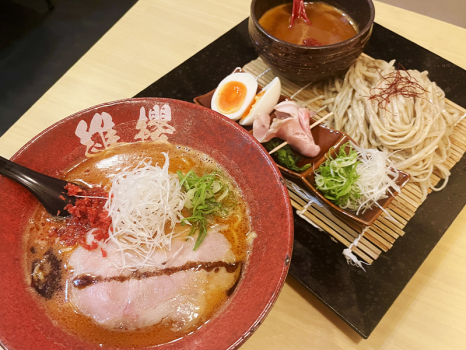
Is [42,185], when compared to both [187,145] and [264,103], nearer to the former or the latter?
[187,145]

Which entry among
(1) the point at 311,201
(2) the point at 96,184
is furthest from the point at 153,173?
(1) the point at 311,201

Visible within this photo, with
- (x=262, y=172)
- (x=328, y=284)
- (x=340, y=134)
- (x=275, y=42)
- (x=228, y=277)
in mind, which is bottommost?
(x=328, y=284)

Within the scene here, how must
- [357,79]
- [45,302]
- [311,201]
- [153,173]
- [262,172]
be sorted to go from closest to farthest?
[45,302], [262,172], [153,173], [311,201], [357,79]

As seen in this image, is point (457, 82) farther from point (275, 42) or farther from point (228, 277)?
point (228, 277)

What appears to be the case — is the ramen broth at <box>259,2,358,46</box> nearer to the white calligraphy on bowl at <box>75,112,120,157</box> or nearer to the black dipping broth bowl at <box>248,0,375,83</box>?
the black dipping broth bowl at <box>248,0,375,83</box>

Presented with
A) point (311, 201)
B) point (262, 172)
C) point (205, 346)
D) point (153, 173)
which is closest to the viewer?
point (205, 346)
